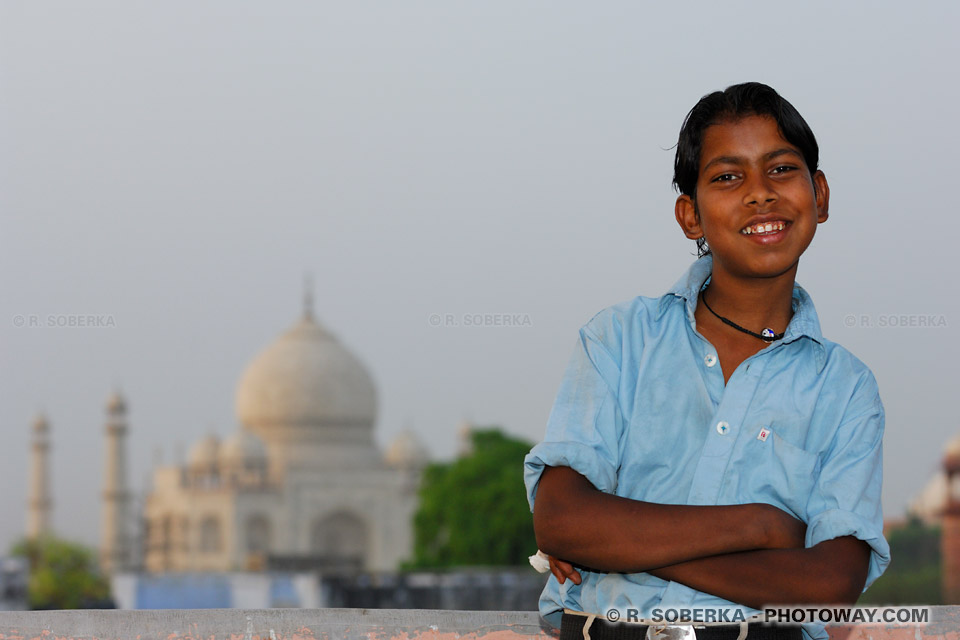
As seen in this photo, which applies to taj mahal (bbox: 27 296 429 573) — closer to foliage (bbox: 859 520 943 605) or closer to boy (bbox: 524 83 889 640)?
foliage (bbox: 859 520 943 605)

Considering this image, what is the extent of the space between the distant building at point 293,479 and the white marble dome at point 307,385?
3 cm

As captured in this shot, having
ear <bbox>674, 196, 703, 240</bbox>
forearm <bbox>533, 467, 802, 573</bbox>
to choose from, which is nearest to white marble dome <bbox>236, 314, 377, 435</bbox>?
ear <bbox>674, 196, 703, 240</bbox>

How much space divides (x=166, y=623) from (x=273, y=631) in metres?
0.18

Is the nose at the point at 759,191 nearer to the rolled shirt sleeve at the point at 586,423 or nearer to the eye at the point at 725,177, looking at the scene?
the eye at the point at 725,177

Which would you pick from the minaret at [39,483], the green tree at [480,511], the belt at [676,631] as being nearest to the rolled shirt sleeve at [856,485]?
the belt at [676,631]

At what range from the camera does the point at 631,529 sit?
58.8 inches

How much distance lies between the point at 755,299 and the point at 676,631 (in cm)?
43

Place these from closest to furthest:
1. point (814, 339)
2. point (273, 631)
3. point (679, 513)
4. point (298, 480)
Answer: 1. point (679, 513)
2. point (814, 339)
3. point (273, 631)
4. point (298, 480)

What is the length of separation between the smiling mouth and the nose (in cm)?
2

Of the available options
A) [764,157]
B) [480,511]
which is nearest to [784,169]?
[764,157]

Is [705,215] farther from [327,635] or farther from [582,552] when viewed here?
[327,635]

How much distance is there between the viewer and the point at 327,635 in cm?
226

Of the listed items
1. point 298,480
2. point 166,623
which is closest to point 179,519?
point 298,480

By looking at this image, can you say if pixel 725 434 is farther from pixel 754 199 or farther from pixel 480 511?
pixel 480 511
